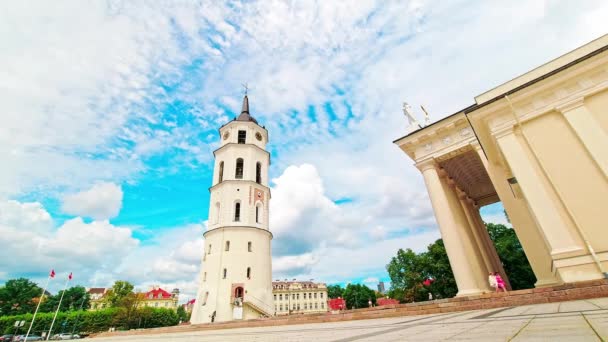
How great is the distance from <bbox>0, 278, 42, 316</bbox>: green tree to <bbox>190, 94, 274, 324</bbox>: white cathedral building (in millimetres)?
57091

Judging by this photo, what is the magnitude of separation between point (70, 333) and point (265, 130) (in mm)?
45877

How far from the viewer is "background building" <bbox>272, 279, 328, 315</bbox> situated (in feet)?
262

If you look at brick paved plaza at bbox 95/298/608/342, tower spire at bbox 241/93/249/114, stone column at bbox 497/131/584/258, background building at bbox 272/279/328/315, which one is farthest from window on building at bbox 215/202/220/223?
background building at bbox 272/279/328/315

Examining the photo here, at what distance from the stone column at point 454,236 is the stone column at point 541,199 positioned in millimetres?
4471

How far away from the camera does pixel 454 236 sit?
12.5m

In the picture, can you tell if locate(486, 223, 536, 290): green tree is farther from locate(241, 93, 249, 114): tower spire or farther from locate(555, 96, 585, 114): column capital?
locate(241, 93, 249, 114): tower spire

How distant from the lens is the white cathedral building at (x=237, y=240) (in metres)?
23.8

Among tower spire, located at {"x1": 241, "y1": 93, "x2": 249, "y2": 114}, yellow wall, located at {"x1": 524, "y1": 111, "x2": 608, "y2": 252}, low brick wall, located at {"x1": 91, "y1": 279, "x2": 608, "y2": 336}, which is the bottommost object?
low brick wall, located at {"x1": 91, "y1": 279, "x2": 608, "y2": 336}

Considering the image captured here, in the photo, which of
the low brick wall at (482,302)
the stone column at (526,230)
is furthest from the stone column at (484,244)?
the low brick wall at (482,302)

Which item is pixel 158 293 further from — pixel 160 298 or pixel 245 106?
pixel 245 106

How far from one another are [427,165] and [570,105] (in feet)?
22.2

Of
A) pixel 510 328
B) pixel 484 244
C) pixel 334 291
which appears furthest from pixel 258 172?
pixel 334 291

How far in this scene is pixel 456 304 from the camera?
8055mm

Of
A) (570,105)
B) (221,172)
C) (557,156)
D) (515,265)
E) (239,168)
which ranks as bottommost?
(515,265)
